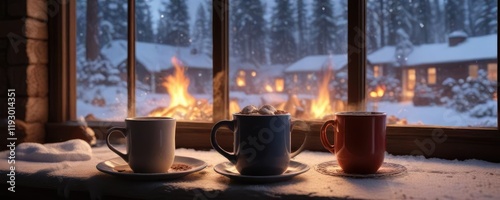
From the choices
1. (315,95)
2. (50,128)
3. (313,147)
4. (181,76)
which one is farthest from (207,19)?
(50,128)

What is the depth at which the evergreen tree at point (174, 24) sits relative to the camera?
173 centimetres

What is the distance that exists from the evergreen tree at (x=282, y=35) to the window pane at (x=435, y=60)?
0.93 feet

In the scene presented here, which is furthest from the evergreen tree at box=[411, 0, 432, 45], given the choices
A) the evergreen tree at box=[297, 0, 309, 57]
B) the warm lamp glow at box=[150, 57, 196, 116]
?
the warm lamp glow at box=[150, 57, 196, 116]

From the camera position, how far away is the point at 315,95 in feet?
5.32

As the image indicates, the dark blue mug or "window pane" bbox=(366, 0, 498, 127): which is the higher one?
"window pane" bbox=(366, 0, 498, 127)

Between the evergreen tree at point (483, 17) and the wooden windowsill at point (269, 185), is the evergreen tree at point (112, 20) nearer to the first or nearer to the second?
the wooden windowsill at point (269, 185)

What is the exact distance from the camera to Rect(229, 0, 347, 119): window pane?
5.18 feet

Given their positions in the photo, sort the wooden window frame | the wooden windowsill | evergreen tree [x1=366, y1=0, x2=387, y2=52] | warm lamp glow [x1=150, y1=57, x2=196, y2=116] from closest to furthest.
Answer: the wooden windowsill → the wooden window frame → evergreen tree [x1=366, y1=0, x2=387, y2=52] → warm lamp glow [x1=150, y1=57, x2=196, y2=116]

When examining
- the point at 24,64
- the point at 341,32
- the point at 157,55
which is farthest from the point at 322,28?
the point at 24,64

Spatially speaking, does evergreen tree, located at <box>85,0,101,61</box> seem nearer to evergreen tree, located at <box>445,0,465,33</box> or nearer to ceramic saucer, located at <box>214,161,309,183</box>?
ceramic saucer, located at <box>214,161,309,183</box>

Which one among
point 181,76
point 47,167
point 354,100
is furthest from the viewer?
point 181,76

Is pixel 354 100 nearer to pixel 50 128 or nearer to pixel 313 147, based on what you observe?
pixel 313 147

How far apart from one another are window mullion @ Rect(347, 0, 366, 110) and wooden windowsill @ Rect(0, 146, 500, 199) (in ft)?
0.78

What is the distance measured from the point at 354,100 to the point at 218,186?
0.59 meters
